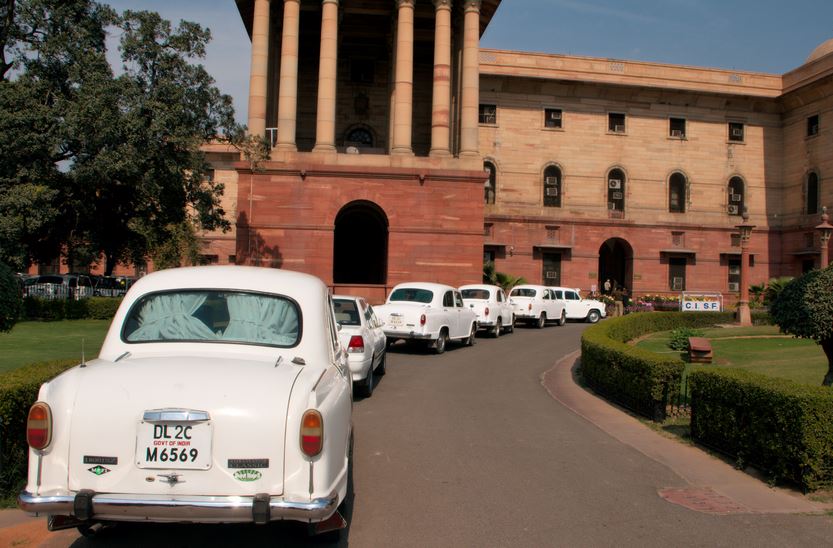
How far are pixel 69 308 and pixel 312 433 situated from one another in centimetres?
2725

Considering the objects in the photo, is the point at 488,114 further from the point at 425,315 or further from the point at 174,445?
the point at 174,445

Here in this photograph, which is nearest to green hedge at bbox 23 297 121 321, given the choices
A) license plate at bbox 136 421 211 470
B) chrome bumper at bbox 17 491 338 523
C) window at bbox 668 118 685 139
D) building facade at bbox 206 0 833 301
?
building facade at bbox 206 0 833 301

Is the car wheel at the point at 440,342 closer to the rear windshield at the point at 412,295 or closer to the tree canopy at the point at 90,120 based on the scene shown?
the rear windshield at the point at 412,295

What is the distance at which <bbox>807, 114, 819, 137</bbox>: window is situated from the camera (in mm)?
45250

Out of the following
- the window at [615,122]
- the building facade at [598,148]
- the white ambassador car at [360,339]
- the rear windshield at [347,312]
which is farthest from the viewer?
the window at [615,122]

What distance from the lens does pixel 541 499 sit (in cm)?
636

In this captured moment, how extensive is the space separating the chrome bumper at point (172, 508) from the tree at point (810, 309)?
812 centimetres

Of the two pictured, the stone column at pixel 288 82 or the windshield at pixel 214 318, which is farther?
the stone column at pixel 288 82

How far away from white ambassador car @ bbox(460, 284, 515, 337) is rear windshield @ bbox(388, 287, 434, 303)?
4808 millimetres

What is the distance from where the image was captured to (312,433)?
14.0 feet

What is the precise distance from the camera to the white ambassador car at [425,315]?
18234mm

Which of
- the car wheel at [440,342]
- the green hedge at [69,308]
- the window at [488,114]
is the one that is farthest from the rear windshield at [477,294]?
the window at [488,114]

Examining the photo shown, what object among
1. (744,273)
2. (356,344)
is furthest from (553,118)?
(356,344)

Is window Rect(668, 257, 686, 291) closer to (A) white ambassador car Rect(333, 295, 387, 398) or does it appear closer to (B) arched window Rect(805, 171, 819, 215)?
(B) arched window Rect(805, 171, 819, 215)
